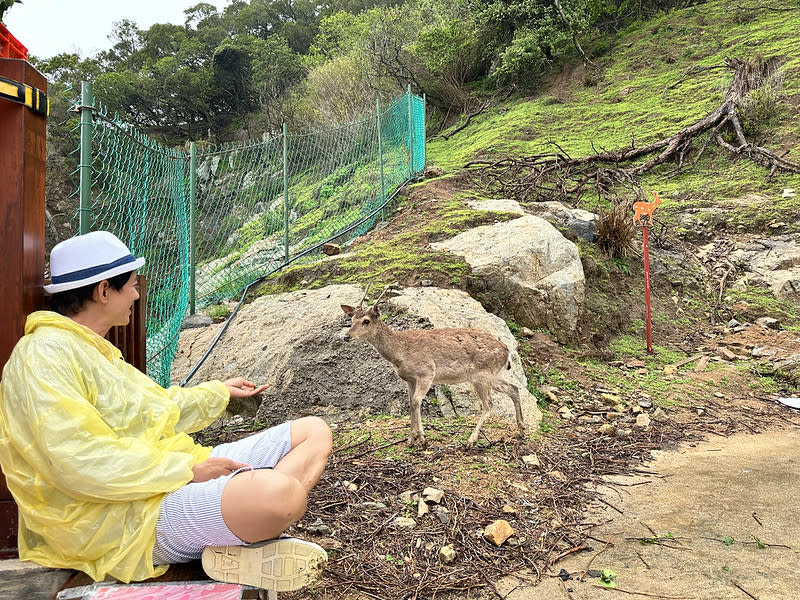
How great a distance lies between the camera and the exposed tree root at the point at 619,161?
1073cm

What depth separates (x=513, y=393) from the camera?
4.45m

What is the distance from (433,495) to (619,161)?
10835 mm

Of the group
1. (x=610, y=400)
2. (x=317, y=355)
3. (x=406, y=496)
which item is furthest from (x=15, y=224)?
(x=610, y=400)

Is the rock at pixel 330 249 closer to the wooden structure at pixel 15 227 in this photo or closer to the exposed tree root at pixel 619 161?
the exposed tree root at pixel 619 161

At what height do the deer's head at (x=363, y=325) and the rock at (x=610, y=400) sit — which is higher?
the deer's head at (x=363, y=325)

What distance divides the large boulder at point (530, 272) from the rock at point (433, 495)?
3.23 m

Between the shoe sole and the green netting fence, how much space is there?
2.31m

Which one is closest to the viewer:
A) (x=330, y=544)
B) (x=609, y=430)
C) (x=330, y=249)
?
(x=330, y=544)

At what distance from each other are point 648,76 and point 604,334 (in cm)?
1353

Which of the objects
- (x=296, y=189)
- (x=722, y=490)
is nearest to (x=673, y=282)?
(x=722, y=490)

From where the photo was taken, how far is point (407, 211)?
9.05 metres

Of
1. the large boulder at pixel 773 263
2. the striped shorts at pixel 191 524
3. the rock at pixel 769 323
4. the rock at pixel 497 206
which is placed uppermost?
the rock at pixel 497 206

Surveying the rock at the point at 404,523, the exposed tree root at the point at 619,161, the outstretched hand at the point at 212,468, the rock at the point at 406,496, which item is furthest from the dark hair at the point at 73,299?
the exposed tree root at the point at 619,161

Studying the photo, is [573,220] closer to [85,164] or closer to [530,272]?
[530,272]
